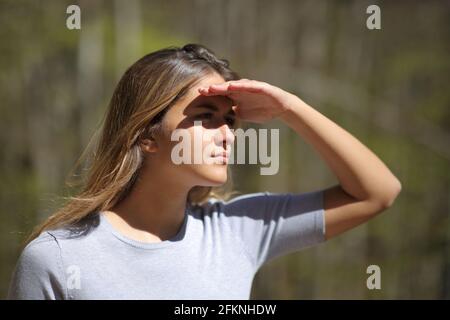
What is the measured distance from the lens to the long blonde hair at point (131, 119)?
49.6 inches

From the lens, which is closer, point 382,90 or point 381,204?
point 381,204

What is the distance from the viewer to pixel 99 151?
1350 mm

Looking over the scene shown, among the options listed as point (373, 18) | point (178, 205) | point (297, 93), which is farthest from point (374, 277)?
point (178, 205)

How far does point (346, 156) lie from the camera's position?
1.35m

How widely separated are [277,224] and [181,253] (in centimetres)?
24

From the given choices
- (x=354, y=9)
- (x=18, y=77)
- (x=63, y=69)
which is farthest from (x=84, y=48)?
(x=354, y=9)

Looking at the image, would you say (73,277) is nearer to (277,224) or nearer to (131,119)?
(131,119)

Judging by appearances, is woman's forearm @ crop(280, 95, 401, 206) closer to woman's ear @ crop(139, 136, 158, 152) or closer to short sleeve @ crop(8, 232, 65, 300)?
woman's ear @ crop(139, 136, 158, 152)

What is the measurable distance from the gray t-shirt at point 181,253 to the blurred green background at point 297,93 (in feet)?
3.77

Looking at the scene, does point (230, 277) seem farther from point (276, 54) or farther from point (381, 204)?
point (276, 54)

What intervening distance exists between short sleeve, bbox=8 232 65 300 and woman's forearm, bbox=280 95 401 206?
1.96 feet

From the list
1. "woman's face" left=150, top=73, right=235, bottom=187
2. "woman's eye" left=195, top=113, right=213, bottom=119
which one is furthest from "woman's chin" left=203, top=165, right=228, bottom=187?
"woman's eye" left=195, top=113, right=213, bottom=119

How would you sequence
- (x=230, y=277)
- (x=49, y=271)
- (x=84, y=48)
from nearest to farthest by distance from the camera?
(x=49, y=271), (x=230, y=277), (x=84, y=48)

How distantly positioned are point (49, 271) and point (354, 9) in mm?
1817
